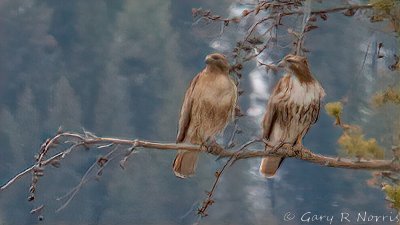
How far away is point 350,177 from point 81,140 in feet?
2.13

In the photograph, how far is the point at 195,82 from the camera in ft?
7.66

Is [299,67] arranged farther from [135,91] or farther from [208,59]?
[135,91]

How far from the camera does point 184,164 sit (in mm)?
2404

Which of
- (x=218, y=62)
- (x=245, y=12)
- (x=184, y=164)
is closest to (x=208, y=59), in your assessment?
(x=218, y=62)

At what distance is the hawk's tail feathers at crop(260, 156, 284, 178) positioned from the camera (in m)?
2.40

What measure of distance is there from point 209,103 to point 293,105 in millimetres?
183

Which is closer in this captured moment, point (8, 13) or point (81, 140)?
point (81, 140)

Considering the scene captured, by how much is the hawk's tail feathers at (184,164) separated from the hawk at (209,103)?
6 centimetres

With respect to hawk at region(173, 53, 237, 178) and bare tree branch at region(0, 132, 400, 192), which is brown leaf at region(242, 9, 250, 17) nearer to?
hawk at region(173, 53, 237, 178)

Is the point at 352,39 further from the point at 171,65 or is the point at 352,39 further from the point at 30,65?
the point at 30,65

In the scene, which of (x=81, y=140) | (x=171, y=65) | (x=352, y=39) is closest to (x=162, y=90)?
(x=171, y=65)

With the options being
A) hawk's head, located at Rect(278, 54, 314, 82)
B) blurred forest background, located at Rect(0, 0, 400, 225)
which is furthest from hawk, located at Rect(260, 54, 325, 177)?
blurred forest background, located at Rect(0, 0, 400, 225)

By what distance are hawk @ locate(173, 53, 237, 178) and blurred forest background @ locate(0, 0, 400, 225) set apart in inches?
3.9

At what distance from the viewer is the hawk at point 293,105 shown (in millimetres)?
2264
